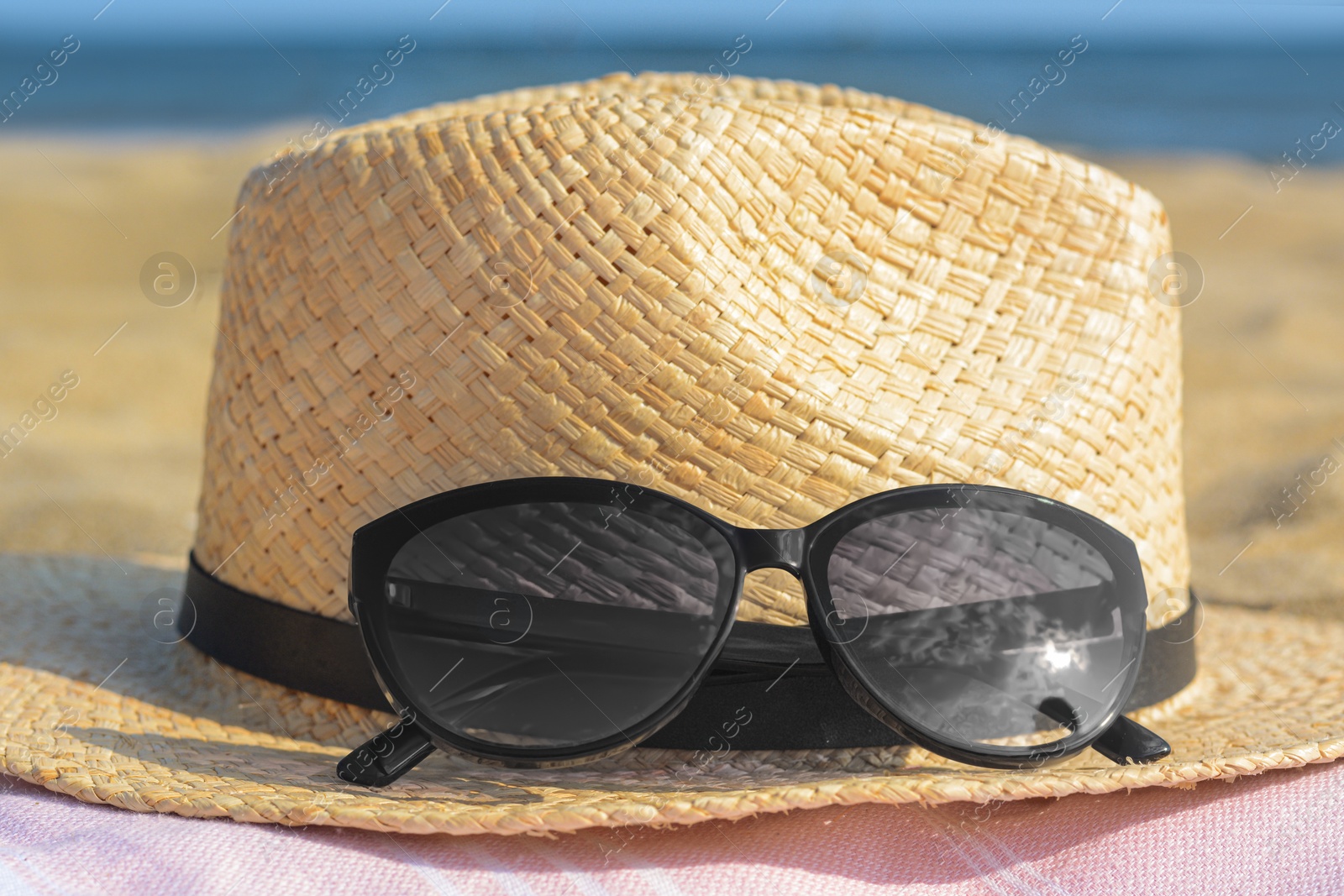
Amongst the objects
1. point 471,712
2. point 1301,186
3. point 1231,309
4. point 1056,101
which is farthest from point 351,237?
point 1056,101

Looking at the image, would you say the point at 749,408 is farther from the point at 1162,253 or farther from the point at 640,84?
the point at 640,84

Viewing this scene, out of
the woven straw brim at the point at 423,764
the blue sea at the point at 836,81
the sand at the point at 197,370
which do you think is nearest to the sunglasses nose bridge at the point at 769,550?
the woven straw brim at the point at 423,764

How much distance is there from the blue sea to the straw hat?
8297mm

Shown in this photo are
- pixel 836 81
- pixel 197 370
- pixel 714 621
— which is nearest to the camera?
pixel 714 621

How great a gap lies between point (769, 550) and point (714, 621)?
0.29 feet

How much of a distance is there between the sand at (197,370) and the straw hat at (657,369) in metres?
1.08

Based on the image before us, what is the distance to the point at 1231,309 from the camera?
15.9ft

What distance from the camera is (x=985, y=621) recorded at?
101 centimetres

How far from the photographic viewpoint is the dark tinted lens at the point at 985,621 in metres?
0.97

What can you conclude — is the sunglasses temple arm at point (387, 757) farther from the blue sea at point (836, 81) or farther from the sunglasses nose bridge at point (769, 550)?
the blue sea at point (836, 81)

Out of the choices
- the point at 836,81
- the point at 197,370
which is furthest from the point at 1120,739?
the point at 836,81

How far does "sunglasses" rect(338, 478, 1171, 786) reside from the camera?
94 centimetres

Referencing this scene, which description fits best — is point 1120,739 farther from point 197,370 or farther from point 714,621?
point 197,370

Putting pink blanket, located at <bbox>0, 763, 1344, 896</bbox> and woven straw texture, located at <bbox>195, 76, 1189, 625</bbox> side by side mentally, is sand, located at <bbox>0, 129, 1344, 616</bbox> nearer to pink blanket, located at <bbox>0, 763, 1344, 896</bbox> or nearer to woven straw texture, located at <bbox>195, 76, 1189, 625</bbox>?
woven straw texture, located at <bbox>195, 76, 1189, 625</bbox>
